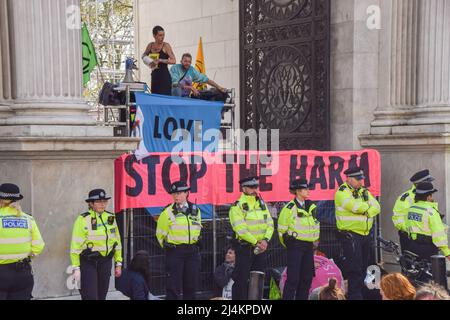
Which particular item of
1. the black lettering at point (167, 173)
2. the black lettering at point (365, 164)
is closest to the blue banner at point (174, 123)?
the black lettering at point (167, 173)

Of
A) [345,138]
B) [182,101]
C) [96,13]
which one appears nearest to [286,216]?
[182,101]

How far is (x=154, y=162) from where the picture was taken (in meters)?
11.2

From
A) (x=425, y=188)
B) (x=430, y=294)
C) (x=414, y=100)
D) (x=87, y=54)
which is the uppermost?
(x=87, y=54)

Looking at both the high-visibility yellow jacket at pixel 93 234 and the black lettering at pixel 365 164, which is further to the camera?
the black lettering at pixel 365 164

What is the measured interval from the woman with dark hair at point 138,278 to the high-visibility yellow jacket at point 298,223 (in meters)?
2.09

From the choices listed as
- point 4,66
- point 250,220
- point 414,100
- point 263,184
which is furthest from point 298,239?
point 4,66

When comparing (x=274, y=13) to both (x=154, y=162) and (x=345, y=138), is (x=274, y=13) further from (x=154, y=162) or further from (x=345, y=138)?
(x=154, y=162)

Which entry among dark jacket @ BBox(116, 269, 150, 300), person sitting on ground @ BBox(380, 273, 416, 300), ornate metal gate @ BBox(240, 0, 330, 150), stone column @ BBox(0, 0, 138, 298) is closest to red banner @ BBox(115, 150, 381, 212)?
stone column @ BBox(0, 0, 138, 298)

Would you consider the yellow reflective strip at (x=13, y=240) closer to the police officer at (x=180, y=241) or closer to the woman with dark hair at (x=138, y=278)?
the woman with dark hair at (x=138, y=278)

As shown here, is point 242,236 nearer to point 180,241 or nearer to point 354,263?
point 180,241

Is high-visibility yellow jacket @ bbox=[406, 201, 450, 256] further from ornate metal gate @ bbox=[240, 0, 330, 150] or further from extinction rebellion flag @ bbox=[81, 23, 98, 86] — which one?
extinction rebellion flag @ bbox=[81, 23, 98, 86]

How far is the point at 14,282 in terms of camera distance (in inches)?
349

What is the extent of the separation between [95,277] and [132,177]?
1732 millimetres

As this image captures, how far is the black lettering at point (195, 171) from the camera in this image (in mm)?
11453
